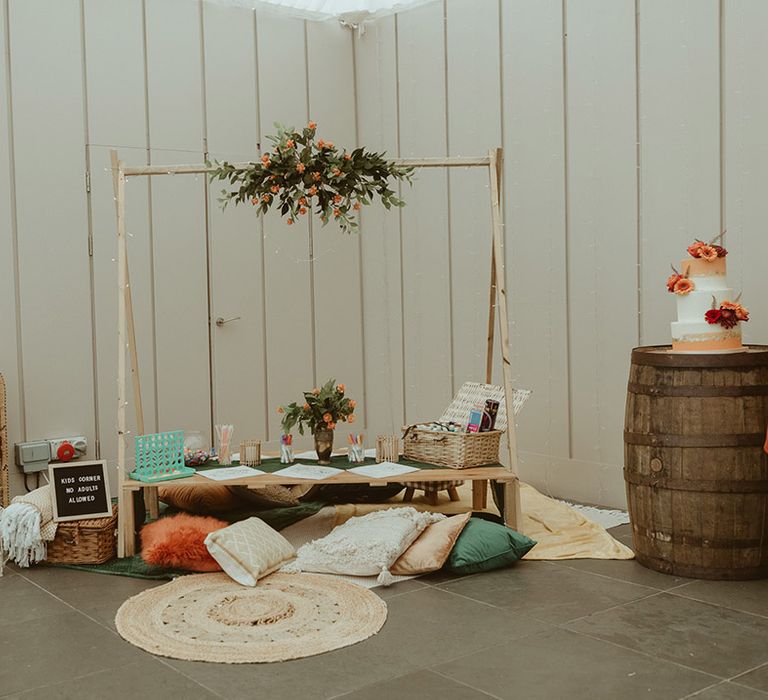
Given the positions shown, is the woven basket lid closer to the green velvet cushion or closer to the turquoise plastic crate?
the green velvet cushion

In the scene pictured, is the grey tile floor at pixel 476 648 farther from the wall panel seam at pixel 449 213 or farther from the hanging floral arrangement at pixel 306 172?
the wall panel seam at pixel 449 213

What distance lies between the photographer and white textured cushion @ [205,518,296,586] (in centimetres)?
344

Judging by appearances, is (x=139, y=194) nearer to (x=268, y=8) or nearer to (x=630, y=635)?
(x=268, y=8)

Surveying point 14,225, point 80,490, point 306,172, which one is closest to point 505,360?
point 306,172

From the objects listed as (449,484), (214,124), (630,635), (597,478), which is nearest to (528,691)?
(630,635)

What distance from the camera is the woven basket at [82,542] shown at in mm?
3719

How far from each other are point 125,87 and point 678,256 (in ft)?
9.64

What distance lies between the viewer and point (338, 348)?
5.91 metres

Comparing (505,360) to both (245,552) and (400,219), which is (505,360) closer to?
(245,552)

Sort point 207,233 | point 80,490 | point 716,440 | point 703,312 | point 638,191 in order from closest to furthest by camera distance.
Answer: point 716,440, point 703,312, point 80,490, point 638,191, point 207,233

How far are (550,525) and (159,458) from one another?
1.69m

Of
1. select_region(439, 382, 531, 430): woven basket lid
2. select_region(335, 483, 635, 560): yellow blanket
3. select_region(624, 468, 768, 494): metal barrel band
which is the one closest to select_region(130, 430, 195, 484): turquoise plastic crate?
select_region(335, 483, 635, 560): yellow blanket

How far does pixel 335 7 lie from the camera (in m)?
5.66

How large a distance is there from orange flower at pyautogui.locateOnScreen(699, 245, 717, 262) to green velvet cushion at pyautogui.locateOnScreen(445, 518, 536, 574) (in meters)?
1.24
